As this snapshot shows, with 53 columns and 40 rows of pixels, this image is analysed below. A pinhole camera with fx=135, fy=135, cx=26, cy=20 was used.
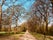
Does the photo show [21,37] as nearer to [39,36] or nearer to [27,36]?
[27,36]

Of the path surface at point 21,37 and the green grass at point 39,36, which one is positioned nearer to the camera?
the path surface at point 21,37

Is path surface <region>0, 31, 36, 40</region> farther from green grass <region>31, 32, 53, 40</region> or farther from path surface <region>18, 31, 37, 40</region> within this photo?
green grass <region>31, 32, 53, 40</region>

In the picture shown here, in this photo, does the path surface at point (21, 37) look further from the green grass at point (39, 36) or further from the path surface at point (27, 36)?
the green grass at point (39, 36)

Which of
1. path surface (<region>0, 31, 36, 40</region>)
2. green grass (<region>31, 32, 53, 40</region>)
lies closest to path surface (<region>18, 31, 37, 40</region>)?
path surface (<region>0, 31, 36, 40</region>)

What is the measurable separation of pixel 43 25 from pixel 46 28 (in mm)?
123

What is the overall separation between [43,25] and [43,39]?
40 centimetres

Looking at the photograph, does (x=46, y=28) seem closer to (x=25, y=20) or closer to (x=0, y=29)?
(x=25, y=20)

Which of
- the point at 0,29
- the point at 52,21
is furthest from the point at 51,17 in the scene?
the point at 0,29

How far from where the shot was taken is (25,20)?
153 inches

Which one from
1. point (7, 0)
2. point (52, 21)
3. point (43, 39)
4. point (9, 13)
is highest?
point (7, 0)

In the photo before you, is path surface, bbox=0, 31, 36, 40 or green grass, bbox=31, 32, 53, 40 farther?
green grass, bbox=31, 32, 53, 40

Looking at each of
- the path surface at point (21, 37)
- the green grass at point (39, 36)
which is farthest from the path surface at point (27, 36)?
the green grass at point (39, 36)

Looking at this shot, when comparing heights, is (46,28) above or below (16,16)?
below

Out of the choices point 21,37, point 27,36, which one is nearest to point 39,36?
point 27,36
